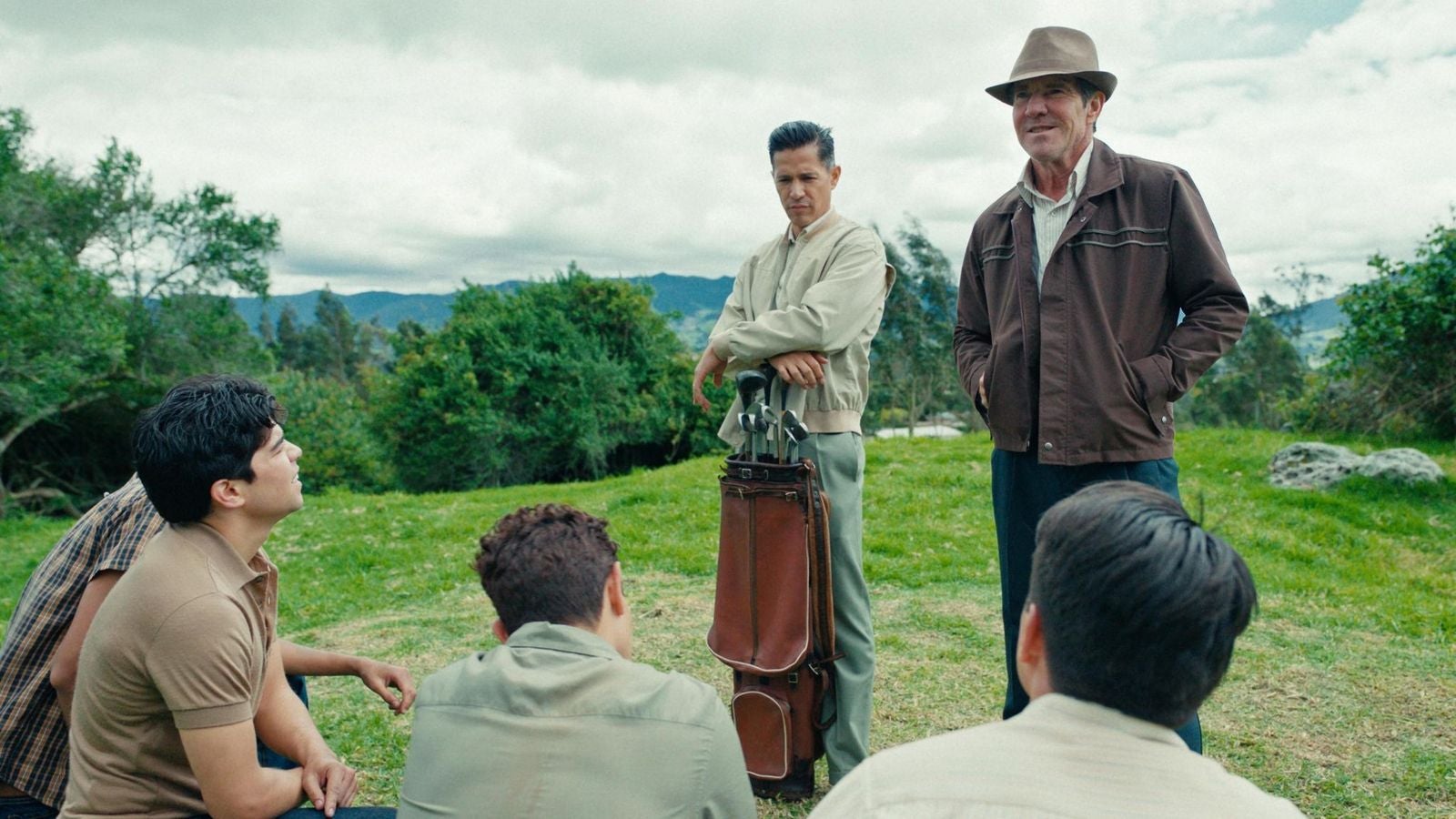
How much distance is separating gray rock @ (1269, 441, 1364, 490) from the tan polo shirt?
8.82 m

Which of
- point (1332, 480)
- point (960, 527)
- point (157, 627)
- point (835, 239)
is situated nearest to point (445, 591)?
point (960, 527)

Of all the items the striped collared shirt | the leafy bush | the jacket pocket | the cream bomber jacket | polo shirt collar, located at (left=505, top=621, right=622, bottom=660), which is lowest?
the leafy bush

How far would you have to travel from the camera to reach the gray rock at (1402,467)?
8.38m

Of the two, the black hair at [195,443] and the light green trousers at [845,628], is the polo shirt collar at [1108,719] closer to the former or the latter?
the black hair at [195,443]

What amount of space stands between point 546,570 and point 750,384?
1598mm

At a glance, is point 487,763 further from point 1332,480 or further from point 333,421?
point 333,421

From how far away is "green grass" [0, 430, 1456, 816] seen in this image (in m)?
3.84

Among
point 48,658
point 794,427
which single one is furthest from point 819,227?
point 48,658

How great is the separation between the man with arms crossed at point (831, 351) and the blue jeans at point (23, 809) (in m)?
1.99

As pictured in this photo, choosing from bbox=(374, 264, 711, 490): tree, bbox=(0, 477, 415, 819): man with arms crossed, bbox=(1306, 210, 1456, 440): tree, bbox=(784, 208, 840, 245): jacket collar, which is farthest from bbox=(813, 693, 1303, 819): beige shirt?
bbox=(374, 264, 711, 490): tree

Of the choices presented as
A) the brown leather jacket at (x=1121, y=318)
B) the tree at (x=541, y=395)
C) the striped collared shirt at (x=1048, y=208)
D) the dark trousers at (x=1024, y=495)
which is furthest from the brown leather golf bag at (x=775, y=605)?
the tree at (x=541, y=395)

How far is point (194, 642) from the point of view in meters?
2.02

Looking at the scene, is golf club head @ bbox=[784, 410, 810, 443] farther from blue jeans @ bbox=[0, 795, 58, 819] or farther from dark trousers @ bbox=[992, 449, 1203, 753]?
blue jeans @ bbox=[0, 795, 58, 819]

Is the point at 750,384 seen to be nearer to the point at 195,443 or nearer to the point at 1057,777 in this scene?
the point at 195,443
